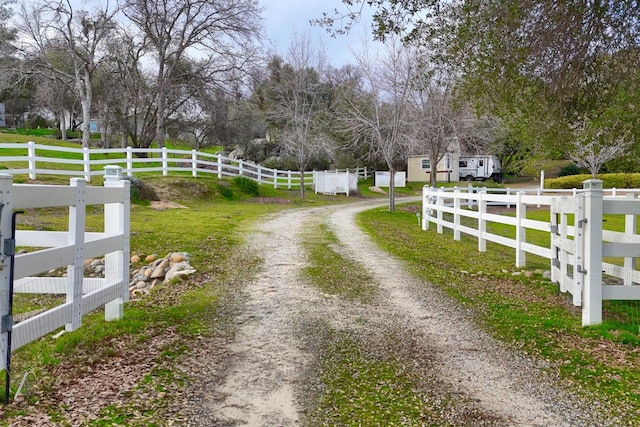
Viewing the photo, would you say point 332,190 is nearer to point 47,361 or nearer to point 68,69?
point 68,69

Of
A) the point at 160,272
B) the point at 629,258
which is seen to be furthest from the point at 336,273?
the point at 629,258

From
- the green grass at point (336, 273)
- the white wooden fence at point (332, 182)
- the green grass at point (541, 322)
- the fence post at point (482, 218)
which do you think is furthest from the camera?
the white wooden fence at point (332, 182)

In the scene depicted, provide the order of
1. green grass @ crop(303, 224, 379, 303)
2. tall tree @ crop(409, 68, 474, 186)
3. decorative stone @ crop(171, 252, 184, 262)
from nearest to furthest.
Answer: green grass @ crop(303, 224, 379, 303), decorative stone @ crop(171, 252, 184, 262), tall tree @ crop(409, 68, 474, 186)

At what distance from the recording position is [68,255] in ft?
14.1

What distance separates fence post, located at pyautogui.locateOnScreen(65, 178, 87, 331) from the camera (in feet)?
14.5

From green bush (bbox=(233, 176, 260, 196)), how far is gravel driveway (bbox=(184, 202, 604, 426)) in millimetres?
16747

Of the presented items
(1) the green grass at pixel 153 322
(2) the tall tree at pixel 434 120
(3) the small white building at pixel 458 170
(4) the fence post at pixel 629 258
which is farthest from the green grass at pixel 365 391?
(3) the small white building at pixel 458 170

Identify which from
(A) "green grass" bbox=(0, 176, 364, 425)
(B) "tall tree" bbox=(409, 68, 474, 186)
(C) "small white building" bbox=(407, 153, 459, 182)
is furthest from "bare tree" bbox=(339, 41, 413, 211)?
(C) "small white building" bbox=(407, 153, 459, 182)

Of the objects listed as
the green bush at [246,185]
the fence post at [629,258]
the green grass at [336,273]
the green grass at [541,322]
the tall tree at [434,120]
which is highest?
the tall tree at [434,120]

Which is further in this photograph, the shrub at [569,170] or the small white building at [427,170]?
the small white building at [427,170]

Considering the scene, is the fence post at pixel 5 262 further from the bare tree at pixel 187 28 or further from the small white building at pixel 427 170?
the small white building at pixel 427 170

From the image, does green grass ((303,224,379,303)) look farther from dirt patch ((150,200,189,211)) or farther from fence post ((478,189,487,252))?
dirt patch ((150,200,189,211))

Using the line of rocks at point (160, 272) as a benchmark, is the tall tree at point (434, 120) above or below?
above

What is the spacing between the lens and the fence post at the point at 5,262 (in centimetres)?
339
